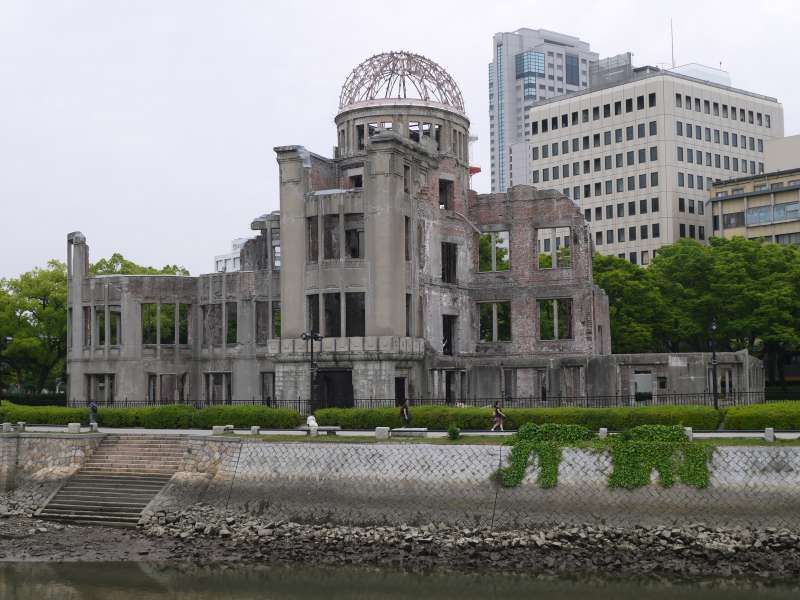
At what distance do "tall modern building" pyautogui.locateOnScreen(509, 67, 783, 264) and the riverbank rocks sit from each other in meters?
76.5

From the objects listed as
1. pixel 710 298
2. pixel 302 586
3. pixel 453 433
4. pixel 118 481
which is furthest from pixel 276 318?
pixel 302 586

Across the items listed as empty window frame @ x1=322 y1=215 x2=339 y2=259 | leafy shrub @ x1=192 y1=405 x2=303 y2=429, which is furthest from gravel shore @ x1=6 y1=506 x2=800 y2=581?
empty window frame @ x1=322 y1=215 x2=339 y2=259

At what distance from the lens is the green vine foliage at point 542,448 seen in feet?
116

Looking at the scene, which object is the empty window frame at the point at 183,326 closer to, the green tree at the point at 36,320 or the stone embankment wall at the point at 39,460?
the green tree at the point at 36,320

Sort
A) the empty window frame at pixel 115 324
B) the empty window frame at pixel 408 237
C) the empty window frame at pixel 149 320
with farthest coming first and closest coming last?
the empty window frame at pixel 149 320
the empty window frame at pixel 115 324
the empty window frame at pixel 408 237

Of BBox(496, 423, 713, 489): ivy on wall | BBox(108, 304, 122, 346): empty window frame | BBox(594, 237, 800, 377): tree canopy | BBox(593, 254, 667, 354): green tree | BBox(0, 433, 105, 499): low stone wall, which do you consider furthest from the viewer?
BBox(593, 254, 667, 354): green tree

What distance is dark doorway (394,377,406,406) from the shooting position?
172ft

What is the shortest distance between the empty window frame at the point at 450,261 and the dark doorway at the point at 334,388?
1030cm

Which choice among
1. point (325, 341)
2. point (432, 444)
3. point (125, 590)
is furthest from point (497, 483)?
point (325, 341)

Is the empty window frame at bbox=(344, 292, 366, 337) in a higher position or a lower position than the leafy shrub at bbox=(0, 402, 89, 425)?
higher

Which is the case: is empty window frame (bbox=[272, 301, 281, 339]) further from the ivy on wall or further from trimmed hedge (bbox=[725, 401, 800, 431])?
trimmed hedge (bbox=[725, 401, 800, 431])

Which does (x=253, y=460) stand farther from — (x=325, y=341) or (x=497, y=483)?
(x=325, y=341)

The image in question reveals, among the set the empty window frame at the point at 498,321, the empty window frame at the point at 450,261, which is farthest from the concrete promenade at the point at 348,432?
the empty window frame at the point at 498,321

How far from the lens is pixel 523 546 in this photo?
109ft
